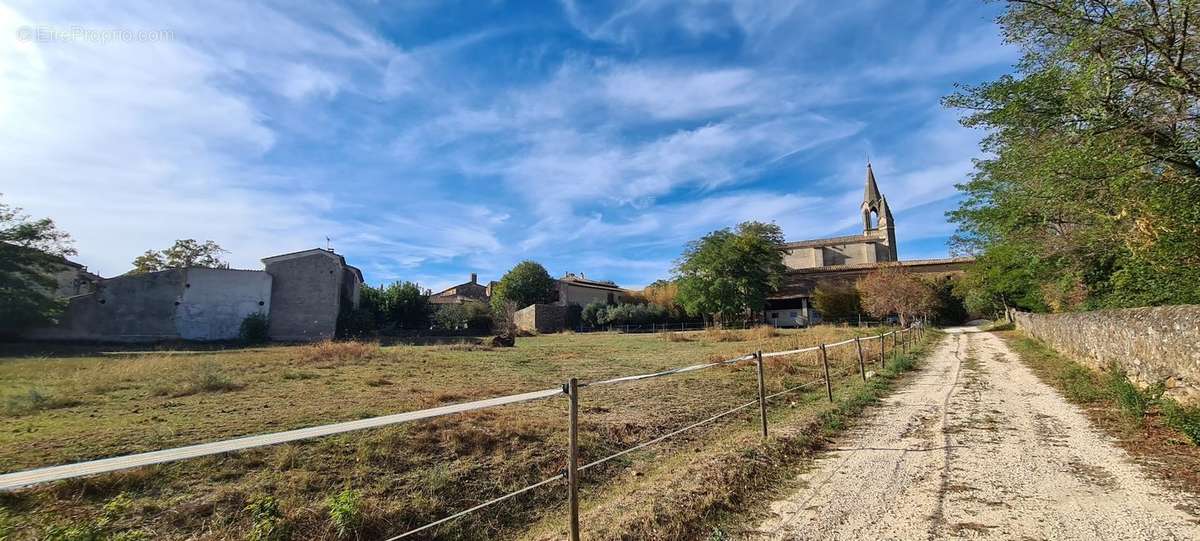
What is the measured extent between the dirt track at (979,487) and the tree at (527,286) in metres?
46.8

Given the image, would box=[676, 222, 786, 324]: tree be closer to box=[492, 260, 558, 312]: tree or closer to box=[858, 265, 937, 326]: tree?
box=[858, 265, 937, 326]: tree

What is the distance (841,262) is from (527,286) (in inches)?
1716

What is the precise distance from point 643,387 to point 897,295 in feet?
116

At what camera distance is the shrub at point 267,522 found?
3.48 meters

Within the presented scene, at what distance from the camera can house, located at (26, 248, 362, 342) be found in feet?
96.0

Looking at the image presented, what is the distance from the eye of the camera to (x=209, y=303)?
31094 millimetres

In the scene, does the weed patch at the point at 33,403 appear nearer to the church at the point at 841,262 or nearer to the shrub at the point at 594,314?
the shrub at the point at 594,314

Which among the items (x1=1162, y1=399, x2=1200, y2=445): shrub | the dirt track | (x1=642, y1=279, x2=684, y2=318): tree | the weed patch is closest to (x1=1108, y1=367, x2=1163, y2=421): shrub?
(x1=1162, y1=399, x2=1200, y2=445): shrub

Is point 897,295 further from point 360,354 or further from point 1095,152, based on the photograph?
point 360,354

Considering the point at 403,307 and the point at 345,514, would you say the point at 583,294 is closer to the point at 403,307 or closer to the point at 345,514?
the point at 403,307

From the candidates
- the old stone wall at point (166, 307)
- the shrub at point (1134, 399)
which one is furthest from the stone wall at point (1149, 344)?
the old stone wall at point (166, 307)

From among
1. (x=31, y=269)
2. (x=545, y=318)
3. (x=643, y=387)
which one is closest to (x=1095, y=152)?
(x=643, y=387)

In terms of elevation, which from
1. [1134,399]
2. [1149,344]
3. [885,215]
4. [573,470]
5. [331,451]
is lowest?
[331,451]

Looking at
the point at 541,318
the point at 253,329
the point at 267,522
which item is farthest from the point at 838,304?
the point at 267,522
